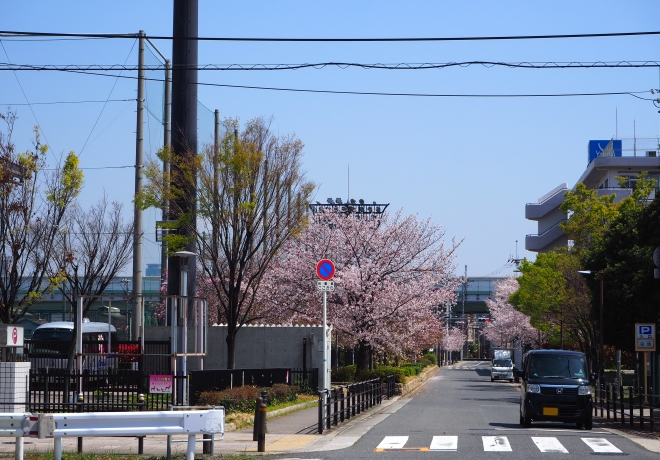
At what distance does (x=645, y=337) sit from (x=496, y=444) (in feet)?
42.1

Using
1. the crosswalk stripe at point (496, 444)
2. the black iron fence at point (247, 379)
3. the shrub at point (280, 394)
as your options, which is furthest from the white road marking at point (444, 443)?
the shrub at point (280, 394)

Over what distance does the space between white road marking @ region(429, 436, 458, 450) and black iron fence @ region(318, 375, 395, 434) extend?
2586 millimetres

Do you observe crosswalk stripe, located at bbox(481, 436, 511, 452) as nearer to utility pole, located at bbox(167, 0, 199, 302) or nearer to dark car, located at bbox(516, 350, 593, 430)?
dark car, located at bbox(516, 350, 593, 430)

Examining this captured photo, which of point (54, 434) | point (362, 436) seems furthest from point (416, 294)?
point (54, 434)

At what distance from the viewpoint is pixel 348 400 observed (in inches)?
821

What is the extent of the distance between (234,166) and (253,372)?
660 centimetres

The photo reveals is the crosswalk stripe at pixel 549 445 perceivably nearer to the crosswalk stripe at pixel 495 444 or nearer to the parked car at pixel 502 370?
the crosswalk stripe at pixel 495 444

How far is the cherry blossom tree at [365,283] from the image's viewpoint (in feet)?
114

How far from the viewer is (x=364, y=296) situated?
114 ft

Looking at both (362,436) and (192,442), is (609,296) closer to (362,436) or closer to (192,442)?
(362,436)

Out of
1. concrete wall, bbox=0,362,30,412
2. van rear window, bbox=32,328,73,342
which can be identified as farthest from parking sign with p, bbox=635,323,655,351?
van rear window, bbox=32,328,73,342

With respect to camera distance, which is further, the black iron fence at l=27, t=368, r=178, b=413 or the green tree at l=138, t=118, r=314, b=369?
the green tree at l=138, t=118, r=314, b=369

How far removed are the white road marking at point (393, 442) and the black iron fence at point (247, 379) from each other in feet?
19.8

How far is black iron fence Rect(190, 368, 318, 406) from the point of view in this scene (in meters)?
20.8
